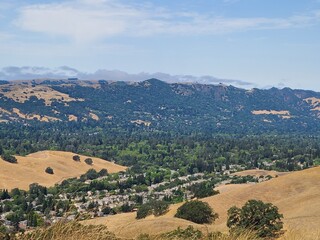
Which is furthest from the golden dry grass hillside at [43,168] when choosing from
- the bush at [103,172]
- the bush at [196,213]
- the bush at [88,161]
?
the bush at [196,213]

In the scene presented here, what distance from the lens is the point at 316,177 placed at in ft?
243

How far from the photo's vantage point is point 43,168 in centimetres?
15112

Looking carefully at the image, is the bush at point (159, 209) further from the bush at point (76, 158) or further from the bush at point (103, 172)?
the bush at point (76, 158)

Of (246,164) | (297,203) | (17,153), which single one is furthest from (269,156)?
(297,203)

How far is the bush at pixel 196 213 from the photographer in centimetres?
5919

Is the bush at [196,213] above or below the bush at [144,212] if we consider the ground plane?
above

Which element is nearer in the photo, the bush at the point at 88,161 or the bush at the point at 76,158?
the bush at the point at 88,161

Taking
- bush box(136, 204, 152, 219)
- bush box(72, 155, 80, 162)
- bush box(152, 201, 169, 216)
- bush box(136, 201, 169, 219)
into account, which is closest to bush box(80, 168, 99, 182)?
bush box(72, 155, 80, 162)

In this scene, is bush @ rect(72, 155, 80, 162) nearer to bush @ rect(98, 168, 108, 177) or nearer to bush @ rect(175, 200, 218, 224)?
bush @ rect(98, 168, 108, 177)

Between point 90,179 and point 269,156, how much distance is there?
80.9m

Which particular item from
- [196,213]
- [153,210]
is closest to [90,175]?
[153,210]

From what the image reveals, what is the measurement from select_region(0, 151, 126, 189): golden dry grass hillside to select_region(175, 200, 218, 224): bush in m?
76.6

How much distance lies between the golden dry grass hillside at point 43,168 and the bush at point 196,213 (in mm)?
76611

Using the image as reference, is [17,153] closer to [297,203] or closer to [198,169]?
[198,169]
